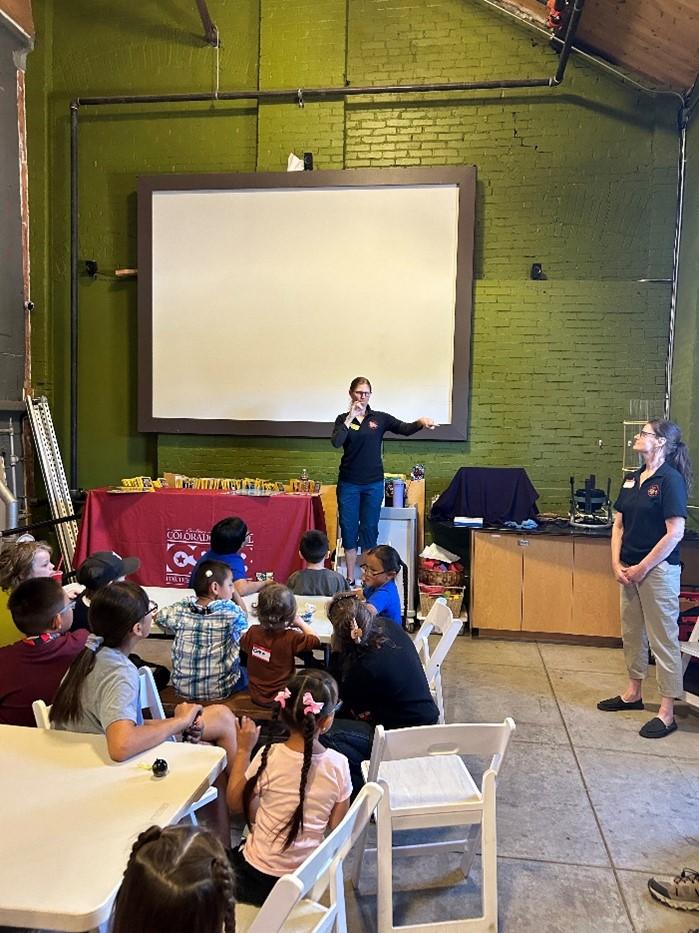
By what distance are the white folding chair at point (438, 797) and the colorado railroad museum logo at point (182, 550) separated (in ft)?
11.2

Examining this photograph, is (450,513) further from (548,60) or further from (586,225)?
(548,60)

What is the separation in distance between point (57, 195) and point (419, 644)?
19.4 ft

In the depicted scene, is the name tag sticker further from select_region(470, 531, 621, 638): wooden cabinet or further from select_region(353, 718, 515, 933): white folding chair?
select_region(470, 531, 621, 638): wooden cabinet

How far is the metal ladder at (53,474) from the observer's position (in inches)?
251

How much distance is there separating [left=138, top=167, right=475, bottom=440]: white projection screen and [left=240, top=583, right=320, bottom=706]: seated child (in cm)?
370

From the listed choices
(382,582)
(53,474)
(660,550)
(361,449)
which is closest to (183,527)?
(361,449)

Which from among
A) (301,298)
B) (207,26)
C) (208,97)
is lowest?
(301,298)

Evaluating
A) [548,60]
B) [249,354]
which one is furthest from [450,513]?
[548,60]

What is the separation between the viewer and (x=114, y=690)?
6.23ft

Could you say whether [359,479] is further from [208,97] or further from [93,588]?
[208,97]

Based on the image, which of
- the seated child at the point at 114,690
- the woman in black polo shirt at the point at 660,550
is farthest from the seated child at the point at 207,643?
the woman in black polo shirt at the point at 660,550

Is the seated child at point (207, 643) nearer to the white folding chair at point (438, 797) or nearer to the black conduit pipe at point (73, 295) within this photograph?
the white folding chair at point (438, 797)

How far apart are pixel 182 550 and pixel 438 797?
3677 mm

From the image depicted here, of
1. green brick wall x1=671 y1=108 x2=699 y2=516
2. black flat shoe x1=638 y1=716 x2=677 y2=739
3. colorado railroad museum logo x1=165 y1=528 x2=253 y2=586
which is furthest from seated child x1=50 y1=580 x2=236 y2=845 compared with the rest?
green brick wall x1=671 y1=108 x2=699 y2=516
